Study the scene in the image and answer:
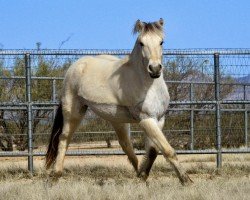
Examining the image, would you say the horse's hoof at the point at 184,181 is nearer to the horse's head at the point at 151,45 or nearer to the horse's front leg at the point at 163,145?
the horse's front leg at the point at 163,145

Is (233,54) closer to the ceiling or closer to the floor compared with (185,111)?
closer to the ceiling

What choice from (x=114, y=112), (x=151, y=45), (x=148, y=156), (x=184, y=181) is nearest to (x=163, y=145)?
(x=184, y=181)

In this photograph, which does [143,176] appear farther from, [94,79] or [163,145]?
[94,79]

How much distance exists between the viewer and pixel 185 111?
640 inches

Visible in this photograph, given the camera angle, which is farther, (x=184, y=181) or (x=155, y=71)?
(x=155, y=71)

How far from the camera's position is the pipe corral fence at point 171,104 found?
39.8ft

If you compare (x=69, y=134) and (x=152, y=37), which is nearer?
(x=152, y=37)

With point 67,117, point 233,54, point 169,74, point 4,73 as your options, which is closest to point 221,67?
point 233,54

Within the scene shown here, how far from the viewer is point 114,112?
902 centimetres

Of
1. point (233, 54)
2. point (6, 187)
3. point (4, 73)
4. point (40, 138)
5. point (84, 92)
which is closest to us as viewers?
point (6, 187)

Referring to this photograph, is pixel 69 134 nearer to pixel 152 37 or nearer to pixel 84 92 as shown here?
pixel 84 92

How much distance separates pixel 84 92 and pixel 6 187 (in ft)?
6.90

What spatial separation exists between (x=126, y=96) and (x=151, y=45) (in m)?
0.84

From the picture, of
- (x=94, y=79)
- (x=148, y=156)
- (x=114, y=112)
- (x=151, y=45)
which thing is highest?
(x=151, y=45)
